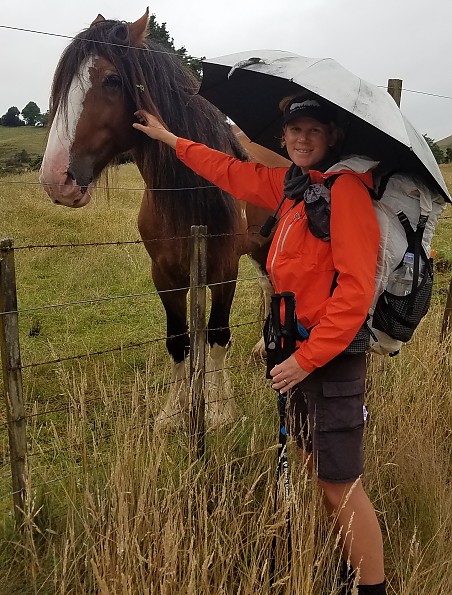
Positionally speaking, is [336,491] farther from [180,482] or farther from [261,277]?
[261,277]

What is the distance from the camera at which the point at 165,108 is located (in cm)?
298

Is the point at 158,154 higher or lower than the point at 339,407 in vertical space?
higher

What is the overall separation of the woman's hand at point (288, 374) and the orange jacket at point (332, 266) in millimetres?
33

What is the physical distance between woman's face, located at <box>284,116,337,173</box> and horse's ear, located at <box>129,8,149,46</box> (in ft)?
4.23

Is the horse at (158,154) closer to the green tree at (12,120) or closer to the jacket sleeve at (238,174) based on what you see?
the jacket sleeve at (238,174)

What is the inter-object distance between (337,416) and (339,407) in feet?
0.11

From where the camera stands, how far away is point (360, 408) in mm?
1885

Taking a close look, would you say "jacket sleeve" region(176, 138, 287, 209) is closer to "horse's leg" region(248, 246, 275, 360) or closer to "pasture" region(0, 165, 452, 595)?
"pasture" region(0, 165, 452, 595)

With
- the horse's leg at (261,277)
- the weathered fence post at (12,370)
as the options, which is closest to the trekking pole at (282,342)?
the weathered fence post at (12,370)

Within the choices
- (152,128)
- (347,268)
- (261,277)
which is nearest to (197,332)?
(152,128)

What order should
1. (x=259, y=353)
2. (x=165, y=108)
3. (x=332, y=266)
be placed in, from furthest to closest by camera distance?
(x=259, y=353), (x=165, y=108), (x=332, y=266)

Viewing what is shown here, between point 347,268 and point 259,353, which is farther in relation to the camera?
point 259,353

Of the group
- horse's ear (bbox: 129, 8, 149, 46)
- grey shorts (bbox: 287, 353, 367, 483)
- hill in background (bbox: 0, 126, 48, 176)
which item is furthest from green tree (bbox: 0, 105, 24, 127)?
grey shorts (bbox: 287, 353, 367, 483)

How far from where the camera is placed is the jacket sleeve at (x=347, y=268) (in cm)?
166
